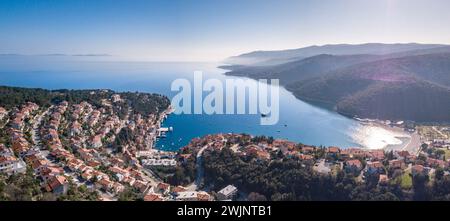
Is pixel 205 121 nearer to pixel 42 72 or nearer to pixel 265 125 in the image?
pixel 265 125

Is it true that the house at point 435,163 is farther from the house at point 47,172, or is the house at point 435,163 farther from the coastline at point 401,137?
the house at point 47,172

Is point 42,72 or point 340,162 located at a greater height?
point 42,72

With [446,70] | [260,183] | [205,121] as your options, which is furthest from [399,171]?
[446,70]

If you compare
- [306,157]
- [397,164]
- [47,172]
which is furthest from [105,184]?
[397,164]

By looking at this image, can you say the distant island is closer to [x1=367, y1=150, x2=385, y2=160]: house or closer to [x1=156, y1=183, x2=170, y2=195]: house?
[x1=367, y1=150, x2=385, y2=160]: house

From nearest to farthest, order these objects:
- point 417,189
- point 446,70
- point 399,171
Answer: point 417,189 < point 399,171 < point 446,70

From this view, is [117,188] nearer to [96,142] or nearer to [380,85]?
[96,142]

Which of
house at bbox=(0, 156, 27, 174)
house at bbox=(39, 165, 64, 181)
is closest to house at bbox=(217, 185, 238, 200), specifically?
house at bbox=(39, 165, 64, 181)

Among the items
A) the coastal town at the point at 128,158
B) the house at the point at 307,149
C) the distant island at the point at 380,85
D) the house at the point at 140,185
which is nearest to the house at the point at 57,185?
the coastal town at the point at 128,158
